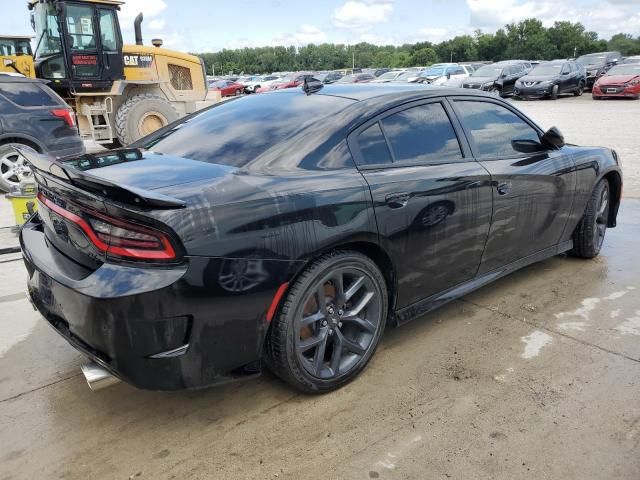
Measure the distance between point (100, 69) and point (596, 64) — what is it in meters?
27.9

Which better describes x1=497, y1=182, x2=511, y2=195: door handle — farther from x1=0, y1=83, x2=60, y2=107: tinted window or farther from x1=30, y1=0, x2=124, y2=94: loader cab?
x1=30, y1=0, x2=124, y2=94: loader cab

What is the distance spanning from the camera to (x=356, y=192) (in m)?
2.68

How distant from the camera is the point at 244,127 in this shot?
3031 mm

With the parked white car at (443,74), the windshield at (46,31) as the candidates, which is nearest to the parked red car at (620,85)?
the parked white car at (443,74)

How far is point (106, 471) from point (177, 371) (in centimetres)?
53

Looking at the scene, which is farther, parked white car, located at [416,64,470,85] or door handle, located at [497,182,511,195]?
parked white car, located at [416,64,470,85]

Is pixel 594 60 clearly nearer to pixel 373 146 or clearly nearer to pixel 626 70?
pixel 626 70

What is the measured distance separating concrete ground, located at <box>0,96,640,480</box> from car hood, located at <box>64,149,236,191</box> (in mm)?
1159

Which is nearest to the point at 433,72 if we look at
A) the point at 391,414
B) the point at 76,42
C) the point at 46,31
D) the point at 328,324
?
the point at 76,42

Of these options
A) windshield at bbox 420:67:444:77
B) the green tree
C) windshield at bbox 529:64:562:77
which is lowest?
windshield at bbox 529:64:562:77

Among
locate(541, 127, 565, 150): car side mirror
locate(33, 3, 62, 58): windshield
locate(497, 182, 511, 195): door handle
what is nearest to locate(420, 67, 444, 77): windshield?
locate(33, 3, 62, 58): windshield

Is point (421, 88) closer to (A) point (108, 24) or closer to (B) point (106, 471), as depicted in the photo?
(B) point (106, 471)

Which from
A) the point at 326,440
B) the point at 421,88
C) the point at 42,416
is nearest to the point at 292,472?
the point at 326,440

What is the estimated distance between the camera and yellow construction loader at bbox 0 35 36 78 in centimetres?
962
